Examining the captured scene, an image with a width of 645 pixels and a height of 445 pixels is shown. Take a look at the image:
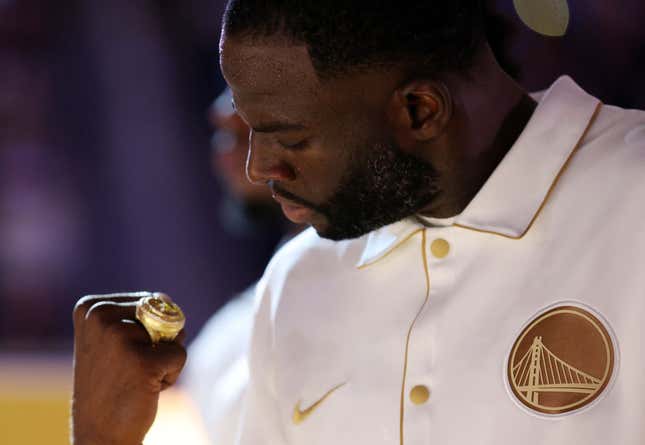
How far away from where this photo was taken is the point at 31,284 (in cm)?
479

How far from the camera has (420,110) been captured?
1200 mm

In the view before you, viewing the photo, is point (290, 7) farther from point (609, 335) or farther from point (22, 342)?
point (22, 342)

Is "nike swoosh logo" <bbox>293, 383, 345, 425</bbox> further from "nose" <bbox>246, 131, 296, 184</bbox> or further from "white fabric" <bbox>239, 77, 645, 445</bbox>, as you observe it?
"nose" <bbox>246, 131, 296, 184</bbox>

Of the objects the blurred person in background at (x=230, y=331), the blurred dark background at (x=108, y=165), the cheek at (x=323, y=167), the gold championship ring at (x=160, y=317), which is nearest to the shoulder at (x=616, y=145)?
the cheek at (x=323, y=167)

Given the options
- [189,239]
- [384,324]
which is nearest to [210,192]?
[189,239]

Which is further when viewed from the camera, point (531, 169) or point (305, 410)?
point (305, 410)

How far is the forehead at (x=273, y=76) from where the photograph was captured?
1188 millimetres

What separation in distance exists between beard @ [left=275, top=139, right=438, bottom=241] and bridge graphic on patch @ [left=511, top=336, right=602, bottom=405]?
0.24 meters

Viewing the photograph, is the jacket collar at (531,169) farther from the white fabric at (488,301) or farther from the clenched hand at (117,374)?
the clenched hand at (117,374)

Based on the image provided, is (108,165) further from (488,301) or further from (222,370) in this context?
(488,301)

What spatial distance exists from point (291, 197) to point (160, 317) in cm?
23

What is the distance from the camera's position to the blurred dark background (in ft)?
15.7

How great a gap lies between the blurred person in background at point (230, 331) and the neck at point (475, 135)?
0.90 meters

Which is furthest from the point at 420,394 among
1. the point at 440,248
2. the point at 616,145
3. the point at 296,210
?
the point at 616,145
